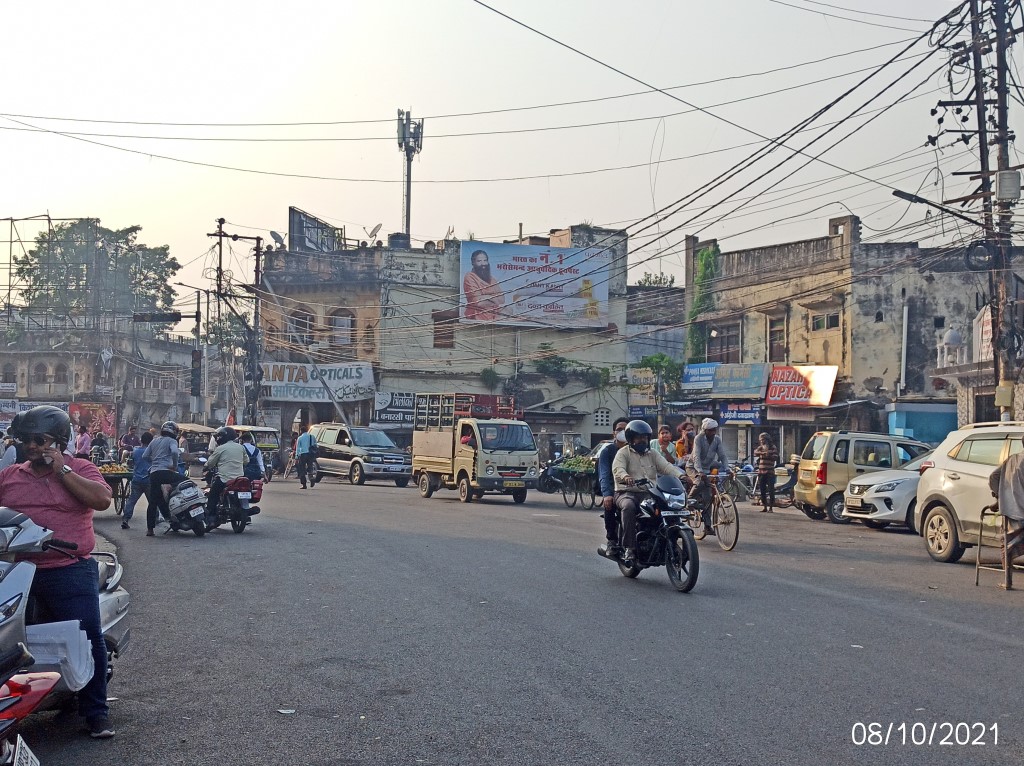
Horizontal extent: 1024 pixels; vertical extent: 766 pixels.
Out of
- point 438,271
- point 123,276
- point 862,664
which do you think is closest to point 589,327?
point 438,271

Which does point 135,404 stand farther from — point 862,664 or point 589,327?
point 862,664

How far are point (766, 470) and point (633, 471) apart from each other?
13.3 m

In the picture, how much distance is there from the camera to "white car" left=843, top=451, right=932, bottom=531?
711 inches

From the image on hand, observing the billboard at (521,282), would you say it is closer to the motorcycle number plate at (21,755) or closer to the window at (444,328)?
the window at (444,328)

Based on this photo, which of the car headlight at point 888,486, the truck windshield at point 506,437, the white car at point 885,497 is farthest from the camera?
the truck windshield at point 506,437

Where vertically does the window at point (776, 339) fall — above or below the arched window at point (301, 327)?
below

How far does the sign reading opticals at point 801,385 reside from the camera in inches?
1387

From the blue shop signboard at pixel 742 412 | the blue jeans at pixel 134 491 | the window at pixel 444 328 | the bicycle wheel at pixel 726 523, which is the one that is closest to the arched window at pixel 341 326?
the window at pixel 444 328

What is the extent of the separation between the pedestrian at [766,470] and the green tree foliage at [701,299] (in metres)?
19.4

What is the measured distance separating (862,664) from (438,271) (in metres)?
44.3

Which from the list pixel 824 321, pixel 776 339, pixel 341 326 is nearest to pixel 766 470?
pixel 824 321
